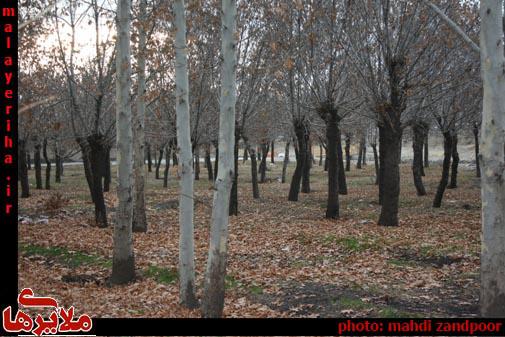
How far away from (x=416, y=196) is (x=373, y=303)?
52.7 feet

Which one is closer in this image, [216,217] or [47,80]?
[216,217]

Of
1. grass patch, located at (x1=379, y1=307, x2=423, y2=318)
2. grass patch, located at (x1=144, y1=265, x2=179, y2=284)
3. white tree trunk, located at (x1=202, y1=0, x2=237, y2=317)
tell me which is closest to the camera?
white tree trunk, located at (x1=202, y1=0, x2=237, y2=317)

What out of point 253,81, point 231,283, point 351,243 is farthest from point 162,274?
point 253,81

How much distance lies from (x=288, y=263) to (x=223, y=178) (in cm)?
487

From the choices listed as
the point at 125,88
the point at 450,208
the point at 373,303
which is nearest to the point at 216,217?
the point at 373,303

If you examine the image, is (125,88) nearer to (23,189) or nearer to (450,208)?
(450,208)

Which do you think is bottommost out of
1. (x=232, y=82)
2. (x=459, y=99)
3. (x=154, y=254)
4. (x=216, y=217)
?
(x=154, y=254)

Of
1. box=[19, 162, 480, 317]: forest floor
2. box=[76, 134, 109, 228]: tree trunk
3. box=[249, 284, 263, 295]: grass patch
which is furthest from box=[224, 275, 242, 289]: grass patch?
box=[76, 134, 109, 228]: tree trunk

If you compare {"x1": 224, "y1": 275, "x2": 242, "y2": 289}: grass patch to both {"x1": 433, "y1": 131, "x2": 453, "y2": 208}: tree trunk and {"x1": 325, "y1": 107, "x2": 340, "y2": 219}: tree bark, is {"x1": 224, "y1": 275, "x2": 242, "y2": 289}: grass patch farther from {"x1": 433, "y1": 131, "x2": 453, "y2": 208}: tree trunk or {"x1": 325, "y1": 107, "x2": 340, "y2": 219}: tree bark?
{"x1": 433, "y1": 131, "x2": 453, "y2": 208}: tree trunk

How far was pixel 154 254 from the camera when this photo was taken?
11.7m

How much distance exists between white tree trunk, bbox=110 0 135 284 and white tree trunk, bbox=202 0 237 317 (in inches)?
117

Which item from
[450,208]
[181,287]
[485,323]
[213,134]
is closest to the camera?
[485,323]

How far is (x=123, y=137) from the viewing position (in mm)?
8688

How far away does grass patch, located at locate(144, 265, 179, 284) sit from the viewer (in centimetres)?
953
